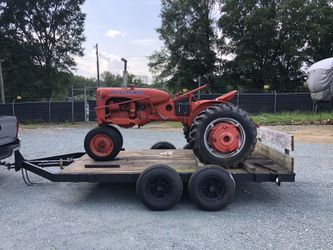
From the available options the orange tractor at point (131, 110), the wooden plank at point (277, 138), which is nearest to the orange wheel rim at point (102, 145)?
the orange tractor at point (131, 110)

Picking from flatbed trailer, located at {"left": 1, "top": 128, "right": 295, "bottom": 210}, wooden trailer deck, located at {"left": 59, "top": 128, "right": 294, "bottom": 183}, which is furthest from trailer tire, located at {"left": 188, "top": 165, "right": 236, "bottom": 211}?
wooden trailer deck, located at {"left": 59, "top": 128, "right": 294, "bottom": 183}

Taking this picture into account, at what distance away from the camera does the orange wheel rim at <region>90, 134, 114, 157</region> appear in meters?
6.47

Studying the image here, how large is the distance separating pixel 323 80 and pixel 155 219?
51.7 ft

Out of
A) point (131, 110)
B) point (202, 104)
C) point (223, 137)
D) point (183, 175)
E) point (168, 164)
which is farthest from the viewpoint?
point (131, 110)

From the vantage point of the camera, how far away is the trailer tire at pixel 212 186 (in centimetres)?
515

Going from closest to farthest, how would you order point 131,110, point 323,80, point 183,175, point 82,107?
point 183,175
point 131,110
point 323,80
point 82,107

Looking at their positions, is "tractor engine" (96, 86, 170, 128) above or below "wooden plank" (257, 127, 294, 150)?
above

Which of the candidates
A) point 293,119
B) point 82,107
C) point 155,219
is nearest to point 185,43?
point 82,107

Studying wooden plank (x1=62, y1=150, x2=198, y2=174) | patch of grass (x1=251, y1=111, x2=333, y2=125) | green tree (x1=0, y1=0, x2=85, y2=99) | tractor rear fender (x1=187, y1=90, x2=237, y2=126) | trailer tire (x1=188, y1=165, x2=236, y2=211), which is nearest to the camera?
trailer tire (x1=188, y1=165, x2=236, y2=211)

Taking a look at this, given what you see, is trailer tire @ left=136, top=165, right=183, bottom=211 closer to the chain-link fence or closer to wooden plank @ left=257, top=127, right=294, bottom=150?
wooden plank @ left=257, top=127, right=294, bottom=150

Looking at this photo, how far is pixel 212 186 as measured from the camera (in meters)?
5.23

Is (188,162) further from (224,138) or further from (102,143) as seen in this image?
(102,143)

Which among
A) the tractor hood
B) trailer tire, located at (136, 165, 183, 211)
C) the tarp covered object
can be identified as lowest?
trailer tire, located at (136, 165, 183, 211)

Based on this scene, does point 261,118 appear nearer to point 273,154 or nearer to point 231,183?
point 273,154
